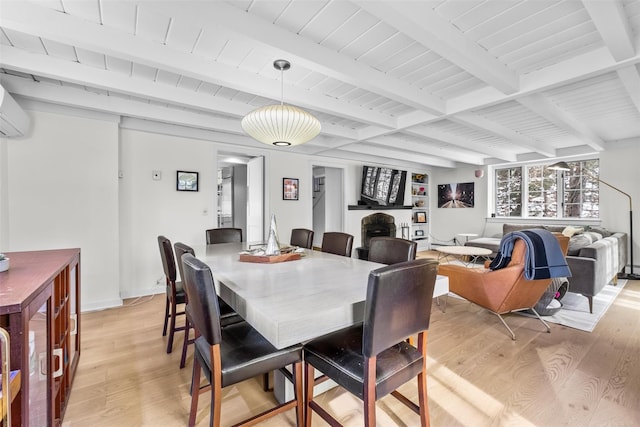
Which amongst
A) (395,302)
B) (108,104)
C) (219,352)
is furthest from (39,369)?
(108,104)

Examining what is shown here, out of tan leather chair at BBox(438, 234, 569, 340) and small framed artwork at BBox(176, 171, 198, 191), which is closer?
tan leather chair at BBox(438, 234, 569, 340)

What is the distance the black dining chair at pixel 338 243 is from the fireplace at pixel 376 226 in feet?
11.2

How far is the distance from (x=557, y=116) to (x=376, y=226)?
12.7 feet

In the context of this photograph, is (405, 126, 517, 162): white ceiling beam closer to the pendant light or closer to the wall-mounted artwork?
the wall-mounted artwork

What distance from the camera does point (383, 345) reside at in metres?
1.12

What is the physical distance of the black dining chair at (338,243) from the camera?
2.73m

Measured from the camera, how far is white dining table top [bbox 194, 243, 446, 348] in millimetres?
1028

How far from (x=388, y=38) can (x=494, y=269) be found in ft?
6.91

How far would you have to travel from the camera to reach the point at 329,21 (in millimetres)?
1880

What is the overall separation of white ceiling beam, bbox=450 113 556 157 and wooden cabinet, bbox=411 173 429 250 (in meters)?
2.77

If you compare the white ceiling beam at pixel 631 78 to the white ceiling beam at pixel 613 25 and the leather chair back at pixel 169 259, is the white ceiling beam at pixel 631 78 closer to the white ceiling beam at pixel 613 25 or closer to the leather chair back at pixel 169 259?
the white ceiling beam at pixel 613 25

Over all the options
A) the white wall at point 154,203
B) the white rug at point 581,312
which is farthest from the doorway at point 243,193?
the white rug at point 581,312

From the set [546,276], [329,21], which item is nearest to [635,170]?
[546,276]

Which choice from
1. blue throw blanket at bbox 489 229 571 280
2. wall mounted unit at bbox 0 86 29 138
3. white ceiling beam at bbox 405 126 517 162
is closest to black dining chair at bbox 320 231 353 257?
blue throw blanket at bbox 489 229 571 280
